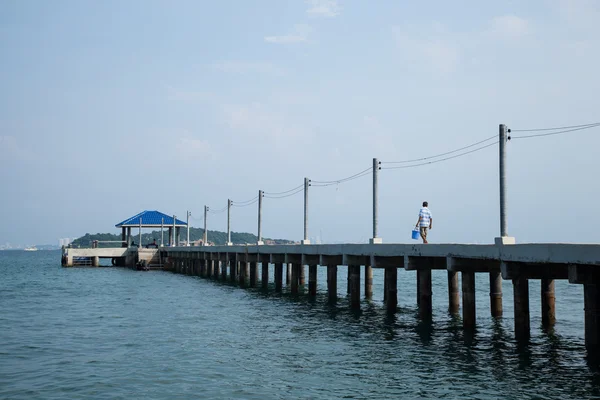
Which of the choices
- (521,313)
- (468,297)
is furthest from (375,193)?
(521,313)

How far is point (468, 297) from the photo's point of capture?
22.0 metres

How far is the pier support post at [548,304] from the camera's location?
79.0 ft

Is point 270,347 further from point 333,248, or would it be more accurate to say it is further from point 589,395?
point 333,248

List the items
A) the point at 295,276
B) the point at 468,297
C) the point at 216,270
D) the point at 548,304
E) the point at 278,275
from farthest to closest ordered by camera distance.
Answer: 1. the point at 216,270
2. the point at 278,275
3. the point at 295,276
4. the point at 548,304
5. the point at 468,297

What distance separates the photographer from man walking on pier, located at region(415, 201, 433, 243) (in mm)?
25734

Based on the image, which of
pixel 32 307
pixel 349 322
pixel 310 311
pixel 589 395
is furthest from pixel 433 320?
pixel 32 307

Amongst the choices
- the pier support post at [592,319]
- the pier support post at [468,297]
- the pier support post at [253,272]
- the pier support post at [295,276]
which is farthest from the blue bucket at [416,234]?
the pier support post at [253,272]

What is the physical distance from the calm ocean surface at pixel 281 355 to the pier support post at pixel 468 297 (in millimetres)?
536

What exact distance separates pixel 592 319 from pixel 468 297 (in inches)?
228

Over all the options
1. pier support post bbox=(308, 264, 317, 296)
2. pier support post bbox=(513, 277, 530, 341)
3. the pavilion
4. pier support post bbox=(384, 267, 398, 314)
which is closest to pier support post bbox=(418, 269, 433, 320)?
pier support post bbox=(384, 267, 398, 314)

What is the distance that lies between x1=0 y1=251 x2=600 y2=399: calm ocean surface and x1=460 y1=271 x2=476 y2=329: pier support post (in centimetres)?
54

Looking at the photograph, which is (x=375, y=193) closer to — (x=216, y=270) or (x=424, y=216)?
(x=424, y=216)

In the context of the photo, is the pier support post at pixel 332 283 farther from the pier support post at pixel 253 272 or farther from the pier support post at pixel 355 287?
the pier support post at pixel 253 272

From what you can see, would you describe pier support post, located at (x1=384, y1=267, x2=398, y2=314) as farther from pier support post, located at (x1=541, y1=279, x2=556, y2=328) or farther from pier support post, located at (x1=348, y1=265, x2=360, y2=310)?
Result: pier support post, located at (x1=541, y1=279, x2=556, y2=328)
